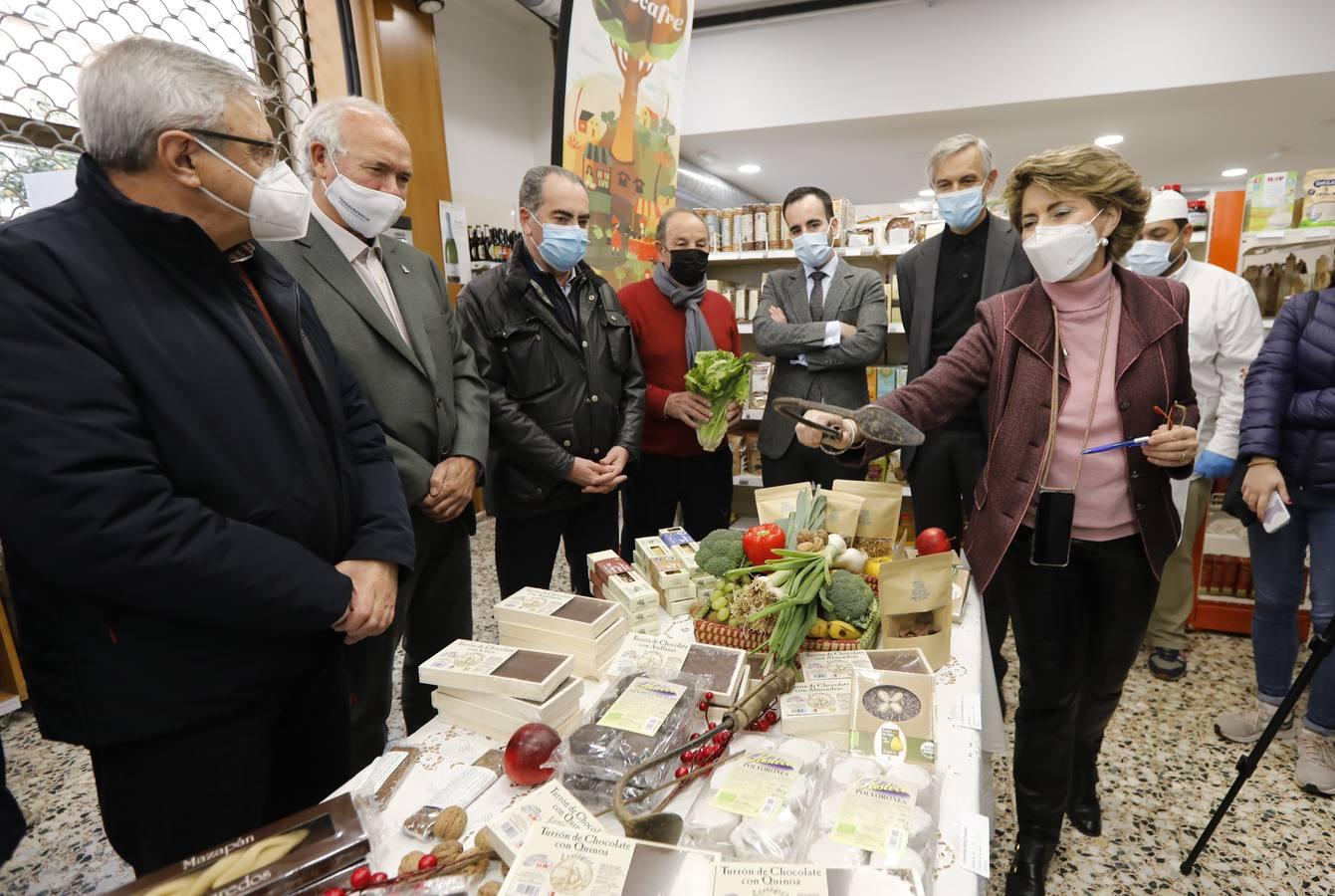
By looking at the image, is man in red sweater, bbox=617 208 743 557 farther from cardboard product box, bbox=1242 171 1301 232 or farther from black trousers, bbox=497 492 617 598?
cardboard product box, bbox=1242 171 1301 232

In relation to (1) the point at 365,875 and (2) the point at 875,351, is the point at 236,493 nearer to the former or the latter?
(1) the point at 365,875

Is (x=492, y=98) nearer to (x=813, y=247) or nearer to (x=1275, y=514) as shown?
(x=813, y=247)

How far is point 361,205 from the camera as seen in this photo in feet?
5.79

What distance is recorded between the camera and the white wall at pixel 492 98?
5.22 metres

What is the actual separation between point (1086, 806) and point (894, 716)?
1430mm

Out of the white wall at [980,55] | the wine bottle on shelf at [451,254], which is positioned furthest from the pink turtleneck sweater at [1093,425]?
the white wall at [980,55]

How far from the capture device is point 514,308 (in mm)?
2307

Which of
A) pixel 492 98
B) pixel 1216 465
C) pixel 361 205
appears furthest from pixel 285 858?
pixel 492 98

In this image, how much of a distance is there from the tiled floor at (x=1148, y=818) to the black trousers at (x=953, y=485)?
51 cm

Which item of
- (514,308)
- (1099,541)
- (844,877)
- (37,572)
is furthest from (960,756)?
(514,308)

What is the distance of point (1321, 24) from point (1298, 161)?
432cm

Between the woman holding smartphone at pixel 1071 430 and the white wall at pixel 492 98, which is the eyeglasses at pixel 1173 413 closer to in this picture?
the woman holding smartphone at pixel 1071 430

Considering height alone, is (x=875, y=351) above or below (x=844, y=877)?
above

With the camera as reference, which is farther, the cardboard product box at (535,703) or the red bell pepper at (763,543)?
the red bell pepper at (763,543)
